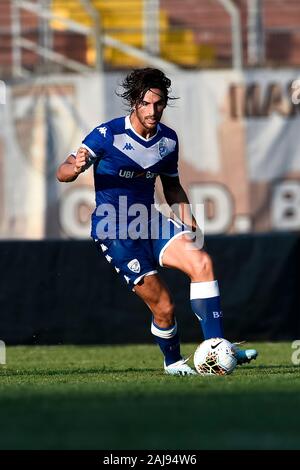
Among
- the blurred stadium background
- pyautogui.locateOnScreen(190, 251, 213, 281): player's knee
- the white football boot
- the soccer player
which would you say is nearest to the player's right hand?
the soccer player

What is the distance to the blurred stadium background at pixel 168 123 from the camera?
13.9m

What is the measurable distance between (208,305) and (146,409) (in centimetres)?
225

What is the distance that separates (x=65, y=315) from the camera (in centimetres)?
1377

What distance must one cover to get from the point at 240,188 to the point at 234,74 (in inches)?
64.8

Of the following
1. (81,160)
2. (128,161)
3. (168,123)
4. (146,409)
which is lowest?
(146,409)

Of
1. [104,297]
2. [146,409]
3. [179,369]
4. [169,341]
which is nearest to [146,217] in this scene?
[169,341]

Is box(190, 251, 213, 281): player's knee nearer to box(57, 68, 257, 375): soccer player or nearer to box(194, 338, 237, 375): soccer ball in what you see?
box(57, 68, 257, 375): soccer player

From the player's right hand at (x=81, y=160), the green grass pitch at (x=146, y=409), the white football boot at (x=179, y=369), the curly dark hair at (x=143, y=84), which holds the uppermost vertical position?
the curly dark hair at (x=143, y=84)

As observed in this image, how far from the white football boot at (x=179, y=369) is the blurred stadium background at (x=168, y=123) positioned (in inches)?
190

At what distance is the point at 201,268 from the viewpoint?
8.52 meters

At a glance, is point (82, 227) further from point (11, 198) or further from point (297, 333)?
point (297, 333)

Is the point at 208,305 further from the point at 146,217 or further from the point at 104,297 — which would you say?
the point at 104,297

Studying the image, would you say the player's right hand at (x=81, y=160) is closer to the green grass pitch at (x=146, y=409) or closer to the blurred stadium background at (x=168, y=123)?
the green grass pitch at (x=146, y=409)

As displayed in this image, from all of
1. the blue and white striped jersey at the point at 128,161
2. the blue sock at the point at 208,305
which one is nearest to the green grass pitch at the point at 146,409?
the blue sock at the point at 208,305
